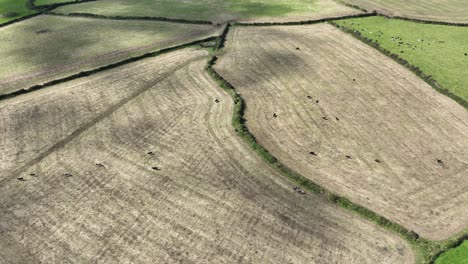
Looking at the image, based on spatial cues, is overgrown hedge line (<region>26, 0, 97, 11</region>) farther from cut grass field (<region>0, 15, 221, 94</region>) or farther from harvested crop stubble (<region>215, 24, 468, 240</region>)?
harvested crop stubble (<region>215, 24, 468, 240</region>)

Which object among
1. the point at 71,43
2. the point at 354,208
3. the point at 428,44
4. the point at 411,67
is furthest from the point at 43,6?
the point at 354,208

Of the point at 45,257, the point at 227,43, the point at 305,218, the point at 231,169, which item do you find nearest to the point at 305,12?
the point at 227,43

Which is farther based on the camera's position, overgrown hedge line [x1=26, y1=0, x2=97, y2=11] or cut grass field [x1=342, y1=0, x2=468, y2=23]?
overgrown hedge line [x1=26, y1=0, x2=97, y2=11]

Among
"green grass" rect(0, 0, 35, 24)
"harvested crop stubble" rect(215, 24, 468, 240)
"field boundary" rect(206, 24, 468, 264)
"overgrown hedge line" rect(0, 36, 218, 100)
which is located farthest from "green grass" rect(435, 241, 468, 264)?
"green grass" rect(0, 0, 35, 24)

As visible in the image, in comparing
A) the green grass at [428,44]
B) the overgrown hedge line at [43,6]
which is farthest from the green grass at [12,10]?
the green grass at [428,44]

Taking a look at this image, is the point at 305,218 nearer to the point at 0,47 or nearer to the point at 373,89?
the point at 373,89

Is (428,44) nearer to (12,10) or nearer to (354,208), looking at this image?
(354,208)
